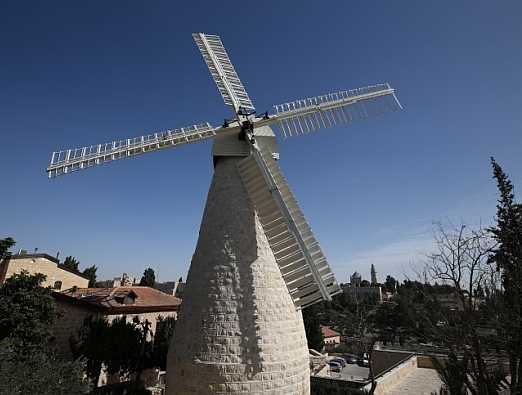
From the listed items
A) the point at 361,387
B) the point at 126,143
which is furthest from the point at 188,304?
the point at 361,387

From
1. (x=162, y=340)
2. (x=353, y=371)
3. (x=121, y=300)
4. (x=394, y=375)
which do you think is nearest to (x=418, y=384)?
(x=394, y=375)

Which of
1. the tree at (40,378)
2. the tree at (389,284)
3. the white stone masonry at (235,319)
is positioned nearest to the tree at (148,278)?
the tree at (40,378)

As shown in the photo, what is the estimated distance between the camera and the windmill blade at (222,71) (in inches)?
451

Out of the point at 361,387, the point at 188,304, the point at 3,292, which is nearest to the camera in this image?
the point at 188,304

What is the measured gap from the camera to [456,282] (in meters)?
12.4

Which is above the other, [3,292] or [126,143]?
[126,143]

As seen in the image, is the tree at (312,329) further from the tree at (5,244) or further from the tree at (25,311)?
the tree at (5,244)

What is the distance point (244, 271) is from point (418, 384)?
729 inches

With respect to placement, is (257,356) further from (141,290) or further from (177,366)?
(141,290)

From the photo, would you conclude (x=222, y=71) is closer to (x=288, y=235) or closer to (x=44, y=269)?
(x=288, y=235)

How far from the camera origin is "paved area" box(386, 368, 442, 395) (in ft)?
61.1

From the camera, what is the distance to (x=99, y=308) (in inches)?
653

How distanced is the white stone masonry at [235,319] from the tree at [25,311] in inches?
323

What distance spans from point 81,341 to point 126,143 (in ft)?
36.9
